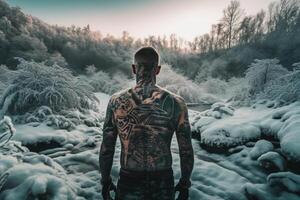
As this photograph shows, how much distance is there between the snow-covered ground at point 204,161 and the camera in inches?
175

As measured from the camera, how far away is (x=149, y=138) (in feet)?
7.10

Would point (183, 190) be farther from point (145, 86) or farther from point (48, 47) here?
point (48, 47)

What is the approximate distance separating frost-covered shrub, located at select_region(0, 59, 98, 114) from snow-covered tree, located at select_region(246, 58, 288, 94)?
8.81 m

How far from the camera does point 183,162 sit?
88.3 inches

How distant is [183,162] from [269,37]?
40316 mm

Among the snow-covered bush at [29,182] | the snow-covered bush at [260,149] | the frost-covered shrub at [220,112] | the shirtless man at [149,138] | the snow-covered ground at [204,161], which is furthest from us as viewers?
the frost-covered shrub at [220,112]

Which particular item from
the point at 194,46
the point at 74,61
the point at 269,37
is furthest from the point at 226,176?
the point at 194,46

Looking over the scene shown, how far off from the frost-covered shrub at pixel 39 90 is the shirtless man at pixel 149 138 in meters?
8.25

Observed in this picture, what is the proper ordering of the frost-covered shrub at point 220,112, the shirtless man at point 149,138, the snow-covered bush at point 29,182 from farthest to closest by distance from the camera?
the frost-covered shrub at point 220,112, the snow-covered bush at point 29,182, the shirtless man at point 149,138

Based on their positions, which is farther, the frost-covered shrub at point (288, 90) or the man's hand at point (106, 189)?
the frost-covered shrub at point (288, 90)

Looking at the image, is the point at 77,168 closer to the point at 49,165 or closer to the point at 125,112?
the point at 49,165

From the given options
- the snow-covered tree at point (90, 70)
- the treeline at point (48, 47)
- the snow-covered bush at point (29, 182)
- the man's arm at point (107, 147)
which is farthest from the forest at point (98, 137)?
the treeline at point (48, 47)

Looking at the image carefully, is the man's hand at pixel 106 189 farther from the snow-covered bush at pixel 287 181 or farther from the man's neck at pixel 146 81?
the snow-covered bush at pixel 287 181

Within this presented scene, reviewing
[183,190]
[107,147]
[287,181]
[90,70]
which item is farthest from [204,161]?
[90,70]
